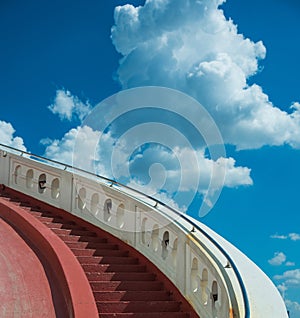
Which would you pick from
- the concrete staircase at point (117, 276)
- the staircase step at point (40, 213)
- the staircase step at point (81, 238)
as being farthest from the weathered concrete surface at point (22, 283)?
the staircase step at point (40, 213)

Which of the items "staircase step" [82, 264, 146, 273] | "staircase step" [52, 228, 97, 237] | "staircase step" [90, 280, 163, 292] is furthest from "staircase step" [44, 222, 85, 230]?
"staircase step" [90, 280, 163, 292]

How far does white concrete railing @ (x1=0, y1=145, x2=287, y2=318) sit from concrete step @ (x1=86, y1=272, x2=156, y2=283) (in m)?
0.22

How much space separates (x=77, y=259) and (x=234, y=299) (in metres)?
3.07

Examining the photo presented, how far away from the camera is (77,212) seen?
31.4 feet

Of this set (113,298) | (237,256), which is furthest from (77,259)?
(237,256)

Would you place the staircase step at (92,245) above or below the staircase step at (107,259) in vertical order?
above

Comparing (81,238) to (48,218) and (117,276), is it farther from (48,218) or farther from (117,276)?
(117,276)

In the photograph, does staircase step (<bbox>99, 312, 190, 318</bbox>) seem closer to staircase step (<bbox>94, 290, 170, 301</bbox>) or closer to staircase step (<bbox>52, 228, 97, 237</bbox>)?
staircase step (<bbox>94, 290, 170, 301</bbox>)

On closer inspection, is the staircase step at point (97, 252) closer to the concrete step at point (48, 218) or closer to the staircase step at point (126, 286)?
the staircase step at point (126, 286)

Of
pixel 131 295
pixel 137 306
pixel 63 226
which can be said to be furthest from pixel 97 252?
pixel 137 306

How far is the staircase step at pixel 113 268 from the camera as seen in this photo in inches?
295

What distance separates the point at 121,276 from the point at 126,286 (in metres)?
0.29

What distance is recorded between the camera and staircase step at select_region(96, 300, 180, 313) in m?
6.69

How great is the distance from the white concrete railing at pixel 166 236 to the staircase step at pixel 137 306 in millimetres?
263
